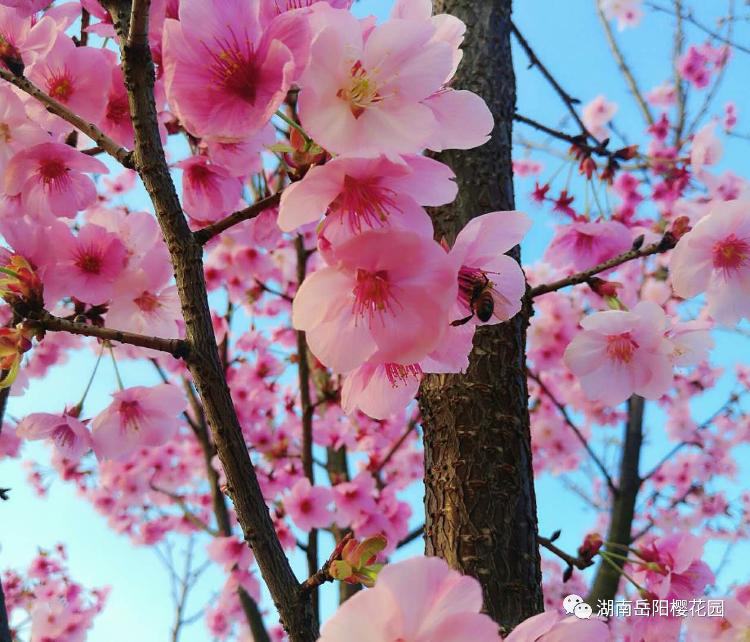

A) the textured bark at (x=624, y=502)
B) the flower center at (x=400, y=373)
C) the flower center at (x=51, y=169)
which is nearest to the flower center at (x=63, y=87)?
the flower center at (x=51, y=169)

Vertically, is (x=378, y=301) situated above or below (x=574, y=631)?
above

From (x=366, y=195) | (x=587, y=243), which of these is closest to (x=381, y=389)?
(x=366, y=195)

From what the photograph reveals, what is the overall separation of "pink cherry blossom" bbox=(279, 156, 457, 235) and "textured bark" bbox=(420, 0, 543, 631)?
58 cm

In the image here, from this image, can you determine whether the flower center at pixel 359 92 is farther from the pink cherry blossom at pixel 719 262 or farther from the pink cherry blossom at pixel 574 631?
the pink cherry blossom at pixel 719 262

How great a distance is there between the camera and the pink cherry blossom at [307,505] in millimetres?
2902

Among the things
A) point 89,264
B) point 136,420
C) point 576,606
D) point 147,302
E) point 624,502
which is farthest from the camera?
point 624,502

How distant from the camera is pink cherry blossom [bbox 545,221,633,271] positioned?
1.84 m

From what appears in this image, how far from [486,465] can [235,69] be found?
2.55 feet

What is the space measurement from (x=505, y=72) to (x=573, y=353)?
0.76 meters

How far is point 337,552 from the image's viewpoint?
2.57 ft

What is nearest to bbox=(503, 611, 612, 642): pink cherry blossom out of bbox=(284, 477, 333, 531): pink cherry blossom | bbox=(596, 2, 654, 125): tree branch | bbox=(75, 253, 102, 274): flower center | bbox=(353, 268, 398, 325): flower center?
bbox=(353, 268, 398, 325): flower center

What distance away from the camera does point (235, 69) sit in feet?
2.28

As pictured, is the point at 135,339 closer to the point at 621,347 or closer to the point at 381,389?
the point at 381,389

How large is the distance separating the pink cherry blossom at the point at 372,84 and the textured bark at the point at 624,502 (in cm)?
281
